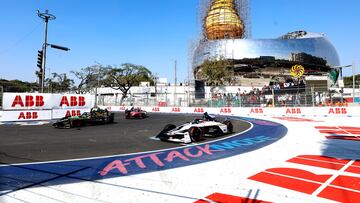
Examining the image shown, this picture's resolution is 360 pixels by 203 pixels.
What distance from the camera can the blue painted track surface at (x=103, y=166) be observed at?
5221 millimetres

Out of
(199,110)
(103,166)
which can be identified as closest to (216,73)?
(199,110)

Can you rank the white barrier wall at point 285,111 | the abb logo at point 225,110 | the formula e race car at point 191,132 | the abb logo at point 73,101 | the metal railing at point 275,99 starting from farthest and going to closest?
the abb logo at point 225,110 → the metal railing at point 275,99 → the white barrier wall at point 285,111 → the abb logo at point 73,101 → the formula e race car at point 191,132

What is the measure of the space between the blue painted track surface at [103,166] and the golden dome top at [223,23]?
65.6 meters

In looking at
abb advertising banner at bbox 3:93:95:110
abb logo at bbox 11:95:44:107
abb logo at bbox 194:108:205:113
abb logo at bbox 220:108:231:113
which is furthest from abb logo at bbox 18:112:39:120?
abb logo at bbox 220:108:231:113

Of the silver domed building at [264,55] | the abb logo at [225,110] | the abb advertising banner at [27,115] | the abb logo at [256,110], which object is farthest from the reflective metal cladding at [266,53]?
the abb advertising banner at [27,115]

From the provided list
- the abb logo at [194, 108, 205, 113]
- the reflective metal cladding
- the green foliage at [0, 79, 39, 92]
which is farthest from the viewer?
the reflective metal cladding

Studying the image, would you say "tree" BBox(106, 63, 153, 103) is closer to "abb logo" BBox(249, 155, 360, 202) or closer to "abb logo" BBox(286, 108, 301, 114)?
"abb logo" BBox(286, 108, 301, 114)

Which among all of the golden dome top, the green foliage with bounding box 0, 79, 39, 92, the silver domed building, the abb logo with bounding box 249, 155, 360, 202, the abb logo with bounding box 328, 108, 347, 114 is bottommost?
the abb logo with bounding box 249, 155, 360, 202

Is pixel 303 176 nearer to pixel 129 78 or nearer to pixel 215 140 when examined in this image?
pixel 215 140

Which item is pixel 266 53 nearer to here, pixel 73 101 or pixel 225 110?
pixel 225 110

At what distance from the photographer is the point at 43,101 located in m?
19.9

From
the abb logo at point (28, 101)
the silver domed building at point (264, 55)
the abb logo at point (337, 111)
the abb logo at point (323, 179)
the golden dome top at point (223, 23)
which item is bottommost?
the abb logo at point (323, 179)

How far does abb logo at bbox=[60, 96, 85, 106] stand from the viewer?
68.6 ft

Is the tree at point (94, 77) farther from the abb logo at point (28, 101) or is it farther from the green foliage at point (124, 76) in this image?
the abb logo at point (28, 101)
